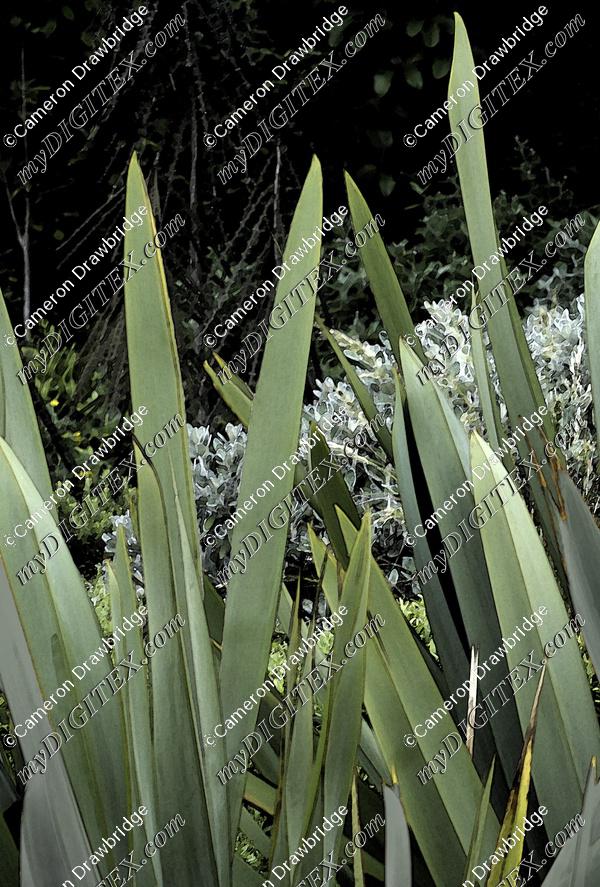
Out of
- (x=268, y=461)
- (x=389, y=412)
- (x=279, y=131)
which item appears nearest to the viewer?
(x=268, y=461)

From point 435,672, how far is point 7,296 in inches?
181

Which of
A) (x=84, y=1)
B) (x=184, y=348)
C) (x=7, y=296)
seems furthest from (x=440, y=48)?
(x=7, y=296)

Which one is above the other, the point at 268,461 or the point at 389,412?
the point at 268,461

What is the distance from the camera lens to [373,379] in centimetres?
302

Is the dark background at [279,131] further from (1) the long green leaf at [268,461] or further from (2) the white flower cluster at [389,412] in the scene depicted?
(1) the long green leaf at [268,461]

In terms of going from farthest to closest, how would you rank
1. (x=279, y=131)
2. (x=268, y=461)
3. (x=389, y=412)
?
(x=279, y=131)
(x=389, y=412)
(x=268, y=461)

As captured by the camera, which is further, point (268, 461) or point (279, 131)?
point (279, 131)

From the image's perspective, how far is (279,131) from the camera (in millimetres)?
4250

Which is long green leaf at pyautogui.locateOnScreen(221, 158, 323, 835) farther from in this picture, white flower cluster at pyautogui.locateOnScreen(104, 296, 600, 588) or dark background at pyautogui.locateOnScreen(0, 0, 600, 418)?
dark background at pyautogui.locateOnScreen(0, 0, 600, 418)

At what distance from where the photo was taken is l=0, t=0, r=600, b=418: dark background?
4.23 metres

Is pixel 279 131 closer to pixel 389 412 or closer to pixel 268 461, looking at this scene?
pixel 389 412

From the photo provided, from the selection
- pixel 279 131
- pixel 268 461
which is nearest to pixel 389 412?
pixel 279 131

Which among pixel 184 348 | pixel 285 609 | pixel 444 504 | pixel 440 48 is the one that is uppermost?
pixel 440 48

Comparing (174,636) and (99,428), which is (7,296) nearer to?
(99,428)
